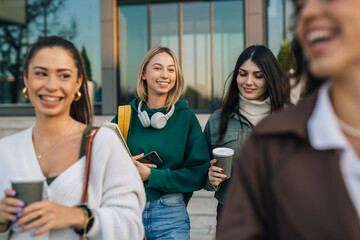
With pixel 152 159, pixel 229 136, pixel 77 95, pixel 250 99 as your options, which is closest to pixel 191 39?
pixel 250 99

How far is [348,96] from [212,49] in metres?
11.1

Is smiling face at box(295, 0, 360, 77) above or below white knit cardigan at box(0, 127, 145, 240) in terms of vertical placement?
above

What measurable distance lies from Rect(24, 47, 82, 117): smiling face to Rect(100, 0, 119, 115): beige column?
946 centimetres

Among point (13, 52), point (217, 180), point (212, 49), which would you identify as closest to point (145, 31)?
point (212, 49)

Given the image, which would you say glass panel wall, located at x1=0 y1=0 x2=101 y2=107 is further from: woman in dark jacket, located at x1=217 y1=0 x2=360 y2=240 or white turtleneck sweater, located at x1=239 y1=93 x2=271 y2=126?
woman in dark jacket, located at x1=217 y1=0 x2=360 y2=240

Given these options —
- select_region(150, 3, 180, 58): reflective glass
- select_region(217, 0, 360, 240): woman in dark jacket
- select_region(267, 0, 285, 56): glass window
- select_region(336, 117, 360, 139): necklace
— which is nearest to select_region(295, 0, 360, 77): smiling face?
select_region(217, 0, 360, 240): woman in dark jacket

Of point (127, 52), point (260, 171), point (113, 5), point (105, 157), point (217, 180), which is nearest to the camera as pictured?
point (260, 171)

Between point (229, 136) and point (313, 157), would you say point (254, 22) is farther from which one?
point (313, 157)

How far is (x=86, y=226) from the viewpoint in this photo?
6.11ft

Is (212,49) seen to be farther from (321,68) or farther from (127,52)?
(321,68)

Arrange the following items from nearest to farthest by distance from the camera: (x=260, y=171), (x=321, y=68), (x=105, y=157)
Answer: (x=321, y=68) < (x=260, y=171) < (x=105, y=157)

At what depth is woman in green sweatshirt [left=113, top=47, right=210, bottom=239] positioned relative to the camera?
2.95 m

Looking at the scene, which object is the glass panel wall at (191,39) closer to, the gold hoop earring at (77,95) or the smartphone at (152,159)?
the smartphone at (152,159)

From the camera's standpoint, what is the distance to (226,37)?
11875 millimetres
